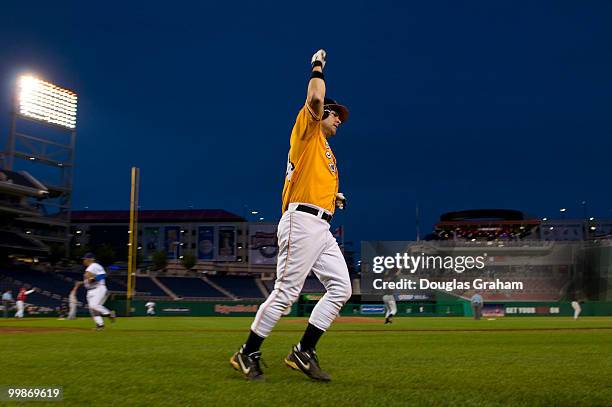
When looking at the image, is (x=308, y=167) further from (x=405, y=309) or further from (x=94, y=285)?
(x=405, y=309)

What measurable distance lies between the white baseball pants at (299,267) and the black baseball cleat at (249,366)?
0.21 metres

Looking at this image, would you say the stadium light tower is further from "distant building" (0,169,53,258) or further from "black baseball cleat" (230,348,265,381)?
"black baseball cleat" (230,348,265,381)

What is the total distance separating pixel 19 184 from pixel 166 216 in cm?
4301

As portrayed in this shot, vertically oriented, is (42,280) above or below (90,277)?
below

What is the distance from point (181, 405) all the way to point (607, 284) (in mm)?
50804

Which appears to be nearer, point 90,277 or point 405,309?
point 90,277

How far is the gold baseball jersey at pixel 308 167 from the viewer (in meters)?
4.40

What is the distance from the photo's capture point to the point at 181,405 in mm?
3051

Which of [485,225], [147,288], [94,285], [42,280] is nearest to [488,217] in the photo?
[485,225]

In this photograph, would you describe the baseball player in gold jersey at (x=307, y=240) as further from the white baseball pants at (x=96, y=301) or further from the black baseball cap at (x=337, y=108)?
the white baseball pants at (x=96, y=301)

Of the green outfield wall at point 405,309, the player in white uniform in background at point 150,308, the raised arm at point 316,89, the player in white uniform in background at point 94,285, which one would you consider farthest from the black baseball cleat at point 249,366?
the player in white uniform in background at point 150,308

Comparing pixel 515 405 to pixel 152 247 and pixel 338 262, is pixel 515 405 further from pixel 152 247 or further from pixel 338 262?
pixel 152 247

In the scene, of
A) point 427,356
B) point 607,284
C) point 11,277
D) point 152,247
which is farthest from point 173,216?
point 427,356

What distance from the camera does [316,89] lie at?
4.12 meters
